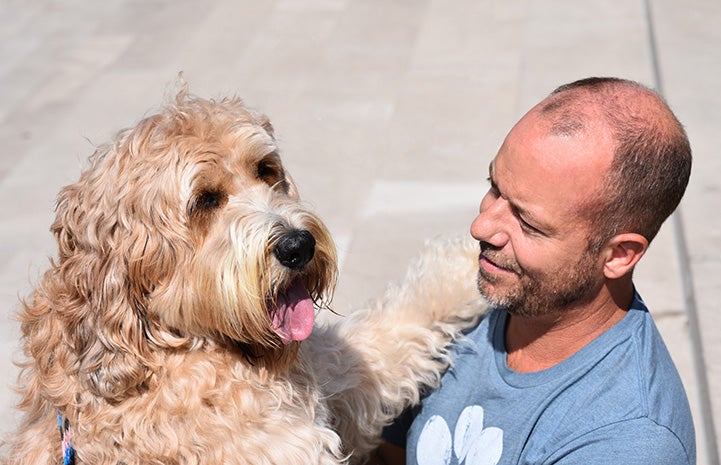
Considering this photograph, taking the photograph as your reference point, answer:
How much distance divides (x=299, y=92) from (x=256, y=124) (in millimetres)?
4147

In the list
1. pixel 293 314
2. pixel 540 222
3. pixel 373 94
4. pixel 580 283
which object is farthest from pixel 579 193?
pixel 373 94

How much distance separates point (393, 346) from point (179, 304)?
3.51 ft

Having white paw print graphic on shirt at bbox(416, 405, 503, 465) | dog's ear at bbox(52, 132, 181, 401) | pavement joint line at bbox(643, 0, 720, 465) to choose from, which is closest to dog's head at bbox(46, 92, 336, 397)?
dog's ear at bbox(52, 132, 181, 401)

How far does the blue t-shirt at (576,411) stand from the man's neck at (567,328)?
43 millimetres

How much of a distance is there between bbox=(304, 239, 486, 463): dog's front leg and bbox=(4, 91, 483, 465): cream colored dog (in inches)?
15.9

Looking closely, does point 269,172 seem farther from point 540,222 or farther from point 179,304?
point 540,222

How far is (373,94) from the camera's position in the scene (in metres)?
6.98

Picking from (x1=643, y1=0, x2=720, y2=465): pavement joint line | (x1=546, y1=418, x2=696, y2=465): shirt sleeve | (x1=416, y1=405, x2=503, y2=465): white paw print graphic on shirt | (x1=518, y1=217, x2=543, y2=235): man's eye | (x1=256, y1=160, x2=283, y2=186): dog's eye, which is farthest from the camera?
(x1=643, y1=0, x2=720, y2=465): pavement joint line

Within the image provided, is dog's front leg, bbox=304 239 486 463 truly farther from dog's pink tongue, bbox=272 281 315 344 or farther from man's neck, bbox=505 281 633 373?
man's neck, bbox=505 281 633 373

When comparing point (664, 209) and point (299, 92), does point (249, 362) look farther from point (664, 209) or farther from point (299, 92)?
point (299, 92)

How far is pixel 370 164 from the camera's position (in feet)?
20.3

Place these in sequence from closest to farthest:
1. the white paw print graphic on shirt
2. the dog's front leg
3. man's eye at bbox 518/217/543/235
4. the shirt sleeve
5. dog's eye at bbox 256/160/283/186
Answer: the shirt sleeve → man's eye at bbox 518/217/543/235 → the white paw print graphic on shirt → dog's eye at bbox 256/160/283/186 → the dog's front leg

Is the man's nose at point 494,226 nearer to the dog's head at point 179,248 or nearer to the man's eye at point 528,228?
the man's eye at point 528,228

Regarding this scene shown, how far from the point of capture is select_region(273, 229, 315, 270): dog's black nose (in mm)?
2754
